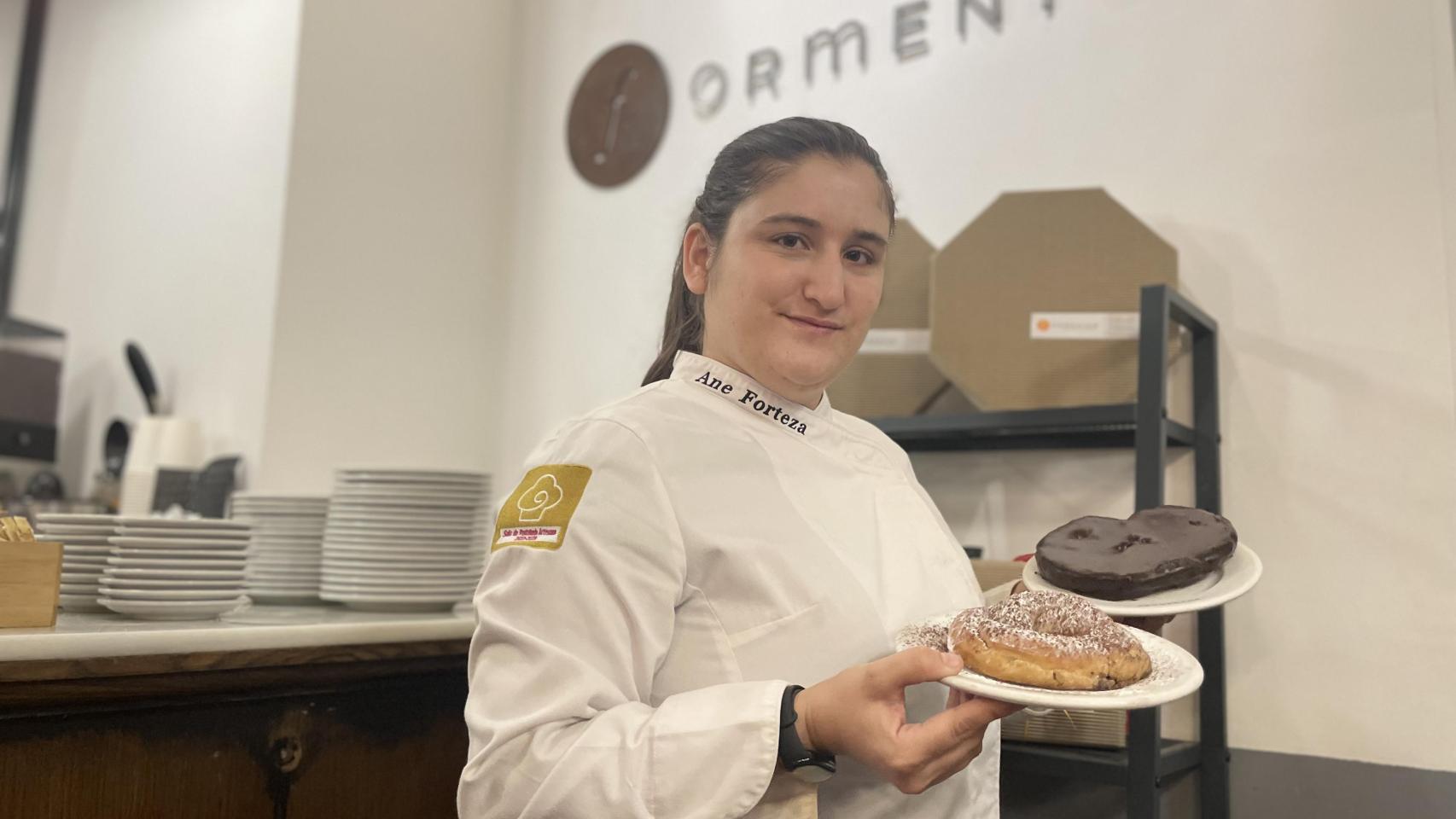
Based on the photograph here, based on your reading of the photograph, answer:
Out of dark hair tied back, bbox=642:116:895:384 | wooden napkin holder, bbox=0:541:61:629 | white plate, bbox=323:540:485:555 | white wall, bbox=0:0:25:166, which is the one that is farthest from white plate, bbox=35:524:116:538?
→ white wall, bbox=0:0:25:166

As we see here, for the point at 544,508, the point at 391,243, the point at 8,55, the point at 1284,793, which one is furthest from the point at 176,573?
the point at 8,55

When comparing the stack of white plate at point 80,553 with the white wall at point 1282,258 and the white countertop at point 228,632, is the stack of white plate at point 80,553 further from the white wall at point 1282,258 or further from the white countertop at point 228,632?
the white wall at point 1282,258

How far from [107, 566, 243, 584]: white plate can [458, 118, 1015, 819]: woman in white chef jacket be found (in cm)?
74

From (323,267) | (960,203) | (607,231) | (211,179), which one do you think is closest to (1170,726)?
(960,203)

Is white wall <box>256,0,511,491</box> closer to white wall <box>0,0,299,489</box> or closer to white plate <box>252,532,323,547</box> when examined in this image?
white wall <box>0,0,299,489</box>

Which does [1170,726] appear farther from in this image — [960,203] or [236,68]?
[236,68]

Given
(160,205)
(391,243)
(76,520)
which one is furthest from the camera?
(160,205)

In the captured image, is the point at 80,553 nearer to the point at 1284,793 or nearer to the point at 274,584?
the point at 274,584

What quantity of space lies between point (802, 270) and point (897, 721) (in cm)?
49

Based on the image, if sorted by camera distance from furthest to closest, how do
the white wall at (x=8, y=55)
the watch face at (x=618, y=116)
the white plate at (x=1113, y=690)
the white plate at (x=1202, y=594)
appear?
the white wall at (x=8, y=55) < the watch face at (x=618, y=116) < the white plate at (x=1202, y=594) < the white plate at (x=1113, y=690)

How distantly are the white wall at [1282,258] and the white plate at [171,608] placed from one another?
4.38 feet

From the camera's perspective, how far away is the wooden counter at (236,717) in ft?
3.83

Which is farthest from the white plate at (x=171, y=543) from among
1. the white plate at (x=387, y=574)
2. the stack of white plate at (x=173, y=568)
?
the white plate at (x=387, y=574)

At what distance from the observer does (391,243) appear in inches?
112
